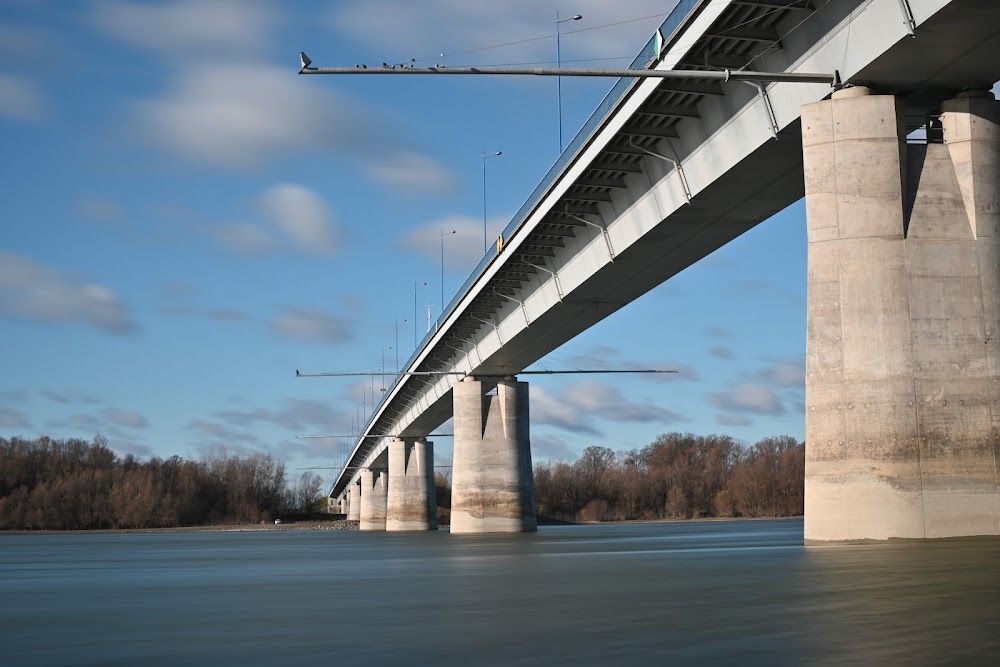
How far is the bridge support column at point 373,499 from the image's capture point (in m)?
144

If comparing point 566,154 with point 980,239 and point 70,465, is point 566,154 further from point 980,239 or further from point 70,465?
point 70,465

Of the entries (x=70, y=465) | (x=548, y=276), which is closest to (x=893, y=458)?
(x=548, y=276)

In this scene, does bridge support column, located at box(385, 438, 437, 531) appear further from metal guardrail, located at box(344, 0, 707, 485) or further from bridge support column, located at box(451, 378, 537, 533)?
metal guardrail, located at box(344, 0, 707, 485)

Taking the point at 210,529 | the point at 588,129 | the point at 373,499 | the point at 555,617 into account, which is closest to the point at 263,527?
the point at 210,529

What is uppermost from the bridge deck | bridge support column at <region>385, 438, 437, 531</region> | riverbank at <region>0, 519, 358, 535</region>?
the bridge deck

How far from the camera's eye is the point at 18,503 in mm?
151000

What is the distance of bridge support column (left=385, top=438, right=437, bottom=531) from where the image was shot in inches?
4195

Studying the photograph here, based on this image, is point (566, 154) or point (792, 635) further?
point (566, 154)

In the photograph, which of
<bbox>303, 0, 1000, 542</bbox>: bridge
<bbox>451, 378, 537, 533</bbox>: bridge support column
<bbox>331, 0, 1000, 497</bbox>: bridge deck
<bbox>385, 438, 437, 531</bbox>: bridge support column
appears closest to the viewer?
<bbox>303, 0, 1000, 542</bbox>: bridge

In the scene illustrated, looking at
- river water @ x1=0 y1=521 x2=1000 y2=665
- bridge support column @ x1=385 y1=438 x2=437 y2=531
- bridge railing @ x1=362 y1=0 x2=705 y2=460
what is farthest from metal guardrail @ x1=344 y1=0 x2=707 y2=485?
bridge support column @ x1=385 y1=438 x2=437 y2=531

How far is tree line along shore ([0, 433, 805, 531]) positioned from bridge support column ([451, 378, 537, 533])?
8638 cm

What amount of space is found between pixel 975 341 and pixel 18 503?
144736 millimetres

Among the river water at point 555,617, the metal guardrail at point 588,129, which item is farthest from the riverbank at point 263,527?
the river water at point 555,617

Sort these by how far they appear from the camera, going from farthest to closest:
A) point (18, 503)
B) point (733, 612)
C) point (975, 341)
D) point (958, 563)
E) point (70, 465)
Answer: point (70, 465)
point (18, 503)
point (975, 341)
point (958, 563)
point (733, 612)
